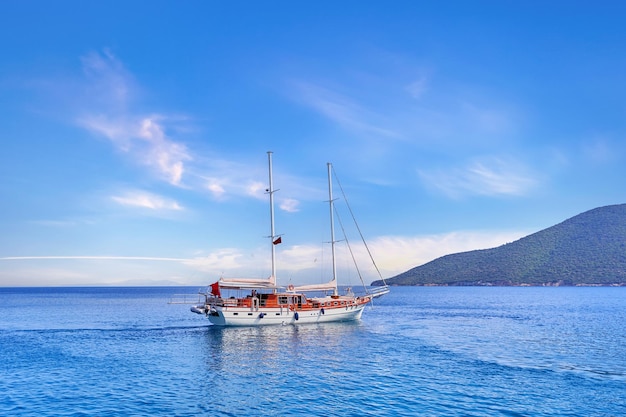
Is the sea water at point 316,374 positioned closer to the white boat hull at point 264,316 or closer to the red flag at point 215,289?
the white boat hull at point 264,316

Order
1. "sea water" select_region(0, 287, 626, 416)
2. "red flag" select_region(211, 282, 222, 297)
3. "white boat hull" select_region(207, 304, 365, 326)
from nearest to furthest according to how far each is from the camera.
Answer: "sea water" select_region(0, 287, 626, 416) → "red flag" select_region(211, 282, 222, 297) → "white boat hull" select_region(207, 304, 365, 326)

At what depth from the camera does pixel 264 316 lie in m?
65.9

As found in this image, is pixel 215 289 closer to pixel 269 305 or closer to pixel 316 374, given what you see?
pixel 269 305

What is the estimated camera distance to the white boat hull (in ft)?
211

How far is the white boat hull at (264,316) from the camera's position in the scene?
64188 mm

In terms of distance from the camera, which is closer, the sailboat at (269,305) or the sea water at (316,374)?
the sea water at (316,374)

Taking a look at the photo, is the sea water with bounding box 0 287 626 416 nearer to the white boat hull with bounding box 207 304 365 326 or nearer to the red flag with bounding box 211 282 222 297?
the white boat hull with bounding box 207 304 365 326

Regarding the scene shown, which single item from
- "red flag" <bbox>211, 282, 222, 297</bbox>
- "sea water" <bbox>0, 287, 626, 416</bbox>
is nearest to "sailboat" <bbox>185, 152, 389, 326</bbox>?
"red flag" <bbox>211, 282, 222, 297</bbox>

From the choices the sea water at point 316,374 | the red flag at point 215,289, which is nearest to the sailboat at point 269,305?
the red flag at point 215,289

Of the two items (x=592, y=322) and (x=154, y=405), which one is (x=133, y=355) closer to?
(x=154, y=405)

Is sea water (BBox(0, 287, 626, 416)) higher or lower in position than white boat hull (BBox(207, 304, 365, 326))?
lower

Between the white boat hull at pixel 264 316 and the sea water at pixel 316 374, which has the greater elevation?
the white boat hull at pixel 264 316

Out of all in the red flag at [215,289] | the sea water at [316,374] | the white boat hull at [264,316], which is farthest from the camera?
the white boat hull at [264,316]

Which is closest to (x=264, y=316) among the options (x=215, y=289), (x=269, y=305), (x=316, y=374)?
(x=269, y=305)
